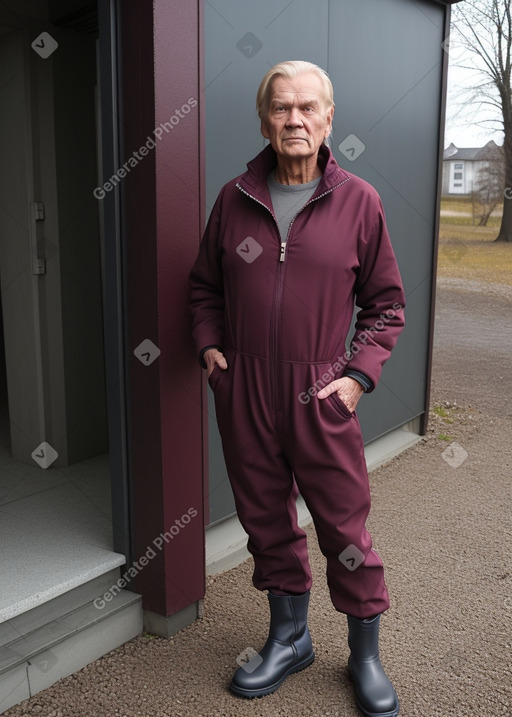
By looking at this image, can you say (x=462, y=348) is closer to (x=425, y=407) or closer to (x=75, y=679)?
(x=425, y=407)

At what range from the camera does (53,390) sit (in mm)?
3777

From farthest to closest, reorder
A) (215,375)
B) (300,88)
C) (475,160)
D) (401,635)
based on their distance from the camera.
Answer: (475,160) → (401,635) → (215,375) → (300,88)

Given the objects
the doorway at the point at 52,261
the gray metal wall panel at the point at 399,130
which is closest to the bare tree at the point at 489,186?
the gray metal wall panel at the point at 399,130

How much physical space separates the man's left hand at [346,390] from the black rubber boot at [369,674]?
2.25ft

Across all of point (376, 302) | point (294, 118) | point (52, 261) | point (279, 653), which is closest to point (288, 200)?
point (294, 118)

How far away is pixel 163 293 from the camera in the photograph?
8.20 feet

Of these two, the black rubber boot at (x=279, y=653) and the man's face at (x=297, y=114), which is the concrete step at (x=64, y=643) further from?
the man's face at (x=297, y=114)

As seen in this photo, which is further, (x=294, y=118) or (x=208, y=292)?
(x=208, y=292)

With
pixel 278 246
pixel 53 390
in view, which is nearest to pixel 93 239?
pixel 53 390

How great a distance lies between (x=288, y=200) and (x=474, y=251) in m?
→ 14.6
